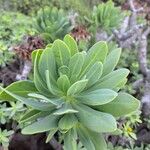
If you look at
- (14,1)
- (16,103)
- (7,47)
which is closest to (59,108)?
(16,103)

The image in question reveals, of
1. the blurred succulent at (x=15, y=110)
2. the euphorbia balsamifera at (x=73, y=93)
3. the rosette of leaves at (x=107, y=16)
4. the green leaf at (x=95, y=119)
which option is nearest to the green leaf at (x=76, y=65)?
the euphorbia balsamifera at (x=73, y=93)

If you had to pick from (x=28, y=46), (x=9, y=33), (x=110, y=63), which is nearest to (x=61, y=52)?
(x=110, y=63)

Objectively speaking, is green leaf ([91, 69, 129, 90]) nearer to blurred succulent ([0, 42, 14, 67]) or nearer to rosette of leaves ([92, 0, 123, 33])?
blurred succulent ([0, 42, 14, 67])

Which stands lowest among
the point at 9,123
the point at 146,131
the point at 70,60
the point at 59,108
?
the point at 146,131

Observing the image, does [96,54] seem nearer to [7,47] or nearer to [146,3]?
[7,47]

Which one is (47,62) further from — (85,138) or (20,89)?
(85,138)

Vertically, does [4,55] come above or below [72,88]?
below
